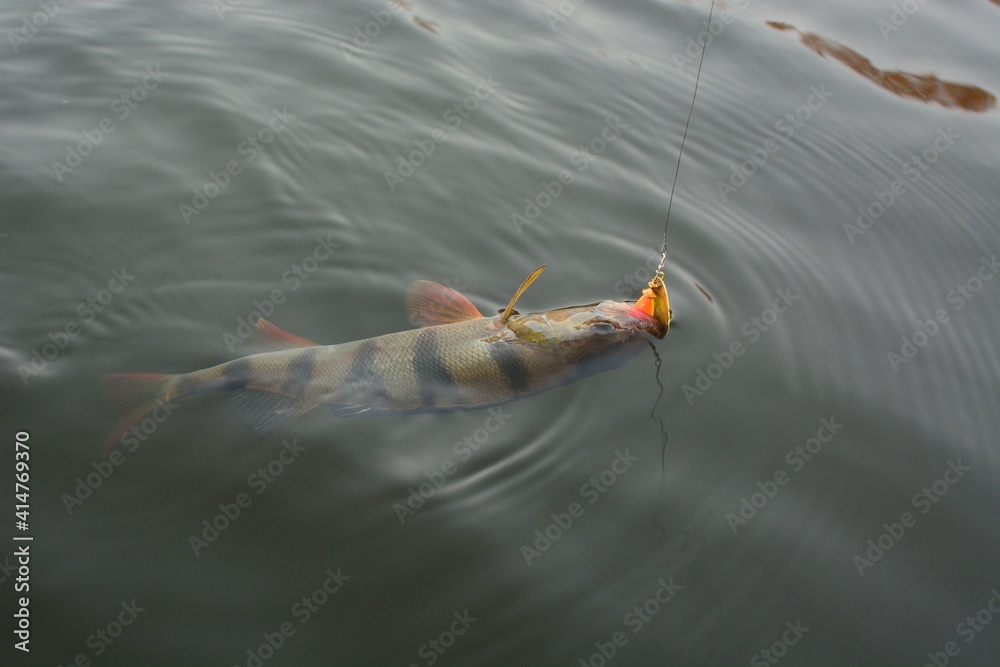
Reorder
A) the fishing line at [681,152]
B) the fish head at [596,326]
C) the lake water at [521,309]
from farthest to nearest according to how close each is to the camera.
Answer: the fishing line at [681,152] → the fish head at [596,326] → the lake water at [521,309]

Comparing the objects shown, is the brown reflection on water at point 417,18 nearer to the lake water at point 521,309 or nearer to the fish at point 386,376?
the lake water at point 521,309

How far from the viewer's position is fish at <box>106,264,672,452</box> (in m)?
3.78

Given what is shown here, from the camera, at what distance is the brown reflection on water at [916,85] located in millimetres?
7195

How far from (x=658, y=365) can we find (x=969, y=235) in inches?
119

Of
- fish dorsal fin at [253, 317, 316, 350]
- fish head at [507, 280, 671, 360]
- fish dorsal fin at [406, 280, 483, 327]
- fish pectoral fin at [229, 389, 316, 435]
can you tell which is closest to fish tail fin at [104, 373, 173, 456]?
fish pectoral fin at [229, 389, 316, 435]

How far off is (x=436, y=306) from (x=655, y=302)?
44.9 inches

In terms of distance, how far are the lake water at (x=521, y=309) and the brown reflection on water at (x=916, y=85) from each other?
0.03 meters

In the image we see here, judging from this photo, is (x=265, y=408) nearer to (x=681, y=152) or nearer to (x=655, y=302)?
(x=655, y=302)

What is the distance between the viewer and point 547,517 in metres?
3.73

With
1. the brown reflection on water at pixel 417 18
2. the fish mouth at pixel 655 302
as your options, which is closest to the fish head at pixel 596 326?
the fish mouth at pixel 655 302

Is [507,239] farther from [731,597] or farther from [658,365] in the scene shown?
[731,597]

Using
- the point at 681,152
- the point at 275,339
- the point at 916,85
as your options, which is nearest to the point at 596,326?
the point at 275,339

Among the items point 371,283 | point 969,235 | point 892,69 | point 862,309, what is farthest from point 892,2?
point 371,283

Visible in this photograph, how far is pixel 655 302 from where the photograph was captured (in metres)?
4.25
